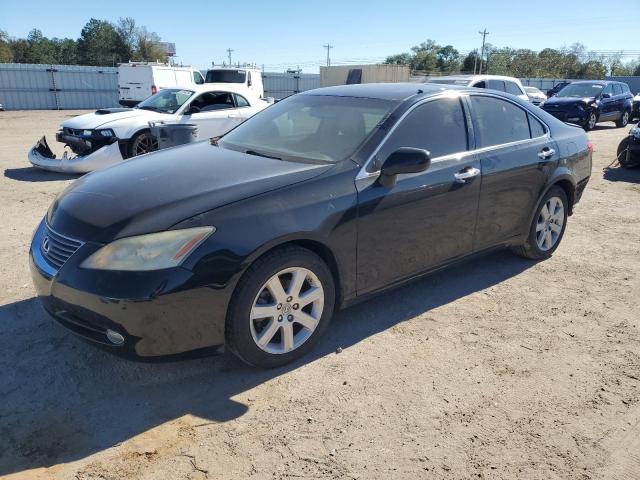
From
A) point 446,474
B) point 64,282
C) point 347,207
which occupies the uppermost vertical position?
point 347,207

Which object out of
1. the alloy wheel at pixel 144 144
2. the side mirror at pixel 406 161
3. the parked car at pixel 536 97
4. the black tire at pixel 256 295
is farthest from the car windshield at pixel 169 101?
the parked car at pixel 536 97

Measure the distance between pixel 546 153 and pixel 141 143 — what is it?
6573mm

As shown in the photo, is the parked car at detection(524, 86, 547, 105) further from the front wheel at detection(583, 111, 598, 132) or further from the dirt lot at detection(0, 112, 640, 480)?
the dirt lot at detection(0, 112, 640, 480)

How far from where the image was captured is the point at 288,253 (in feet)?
9.91

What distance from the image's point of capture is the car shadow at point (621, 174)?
9684 mm

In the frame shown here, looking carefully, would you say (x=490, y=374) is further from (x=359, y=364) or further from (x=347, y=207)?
(x=347, y=207)

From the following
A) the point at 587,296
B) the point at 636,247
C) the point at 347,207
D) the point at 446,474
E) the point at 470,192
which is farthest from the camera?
the point at 636,247

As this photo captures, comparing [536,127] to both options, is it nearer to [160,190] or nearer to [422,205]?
[422,205]

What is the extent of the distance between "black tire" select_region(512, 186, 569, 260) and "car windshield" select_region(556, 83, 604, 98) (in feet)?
51.6

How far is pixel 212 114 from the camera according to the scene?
32.0ft

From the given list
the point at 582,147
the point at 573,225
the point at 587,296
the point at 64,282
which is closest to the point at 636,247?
the point at 573,225

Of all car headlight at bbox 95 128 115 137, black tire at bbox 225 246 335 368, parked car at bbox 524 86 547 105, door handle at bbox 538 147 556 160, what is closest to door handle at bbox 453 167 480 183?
door handle at bbox 538 147 556 160

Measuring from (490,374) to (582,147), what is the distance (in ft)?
10.3

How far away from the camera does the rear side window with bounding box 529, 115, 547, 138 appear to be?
476 centimetres
